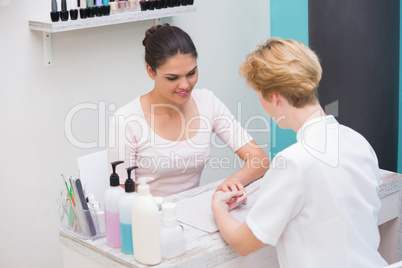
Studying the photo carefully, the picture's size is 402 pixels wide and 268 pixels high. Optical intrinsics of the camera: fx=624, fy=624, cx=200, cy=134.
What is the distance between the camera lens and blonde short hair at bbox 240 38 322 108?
4.67 feet

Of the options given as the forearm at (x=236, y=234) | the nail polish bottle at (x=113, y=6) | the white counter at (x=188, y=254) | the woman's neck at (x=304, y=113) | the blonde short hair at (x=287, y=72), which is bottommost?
the white counter at (x=188, y=254)

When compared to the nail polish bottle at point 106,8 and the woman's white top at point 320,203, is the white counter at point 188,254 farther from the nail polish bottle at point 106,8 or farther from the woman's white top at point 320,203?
the nail polish bottle at point 106,8

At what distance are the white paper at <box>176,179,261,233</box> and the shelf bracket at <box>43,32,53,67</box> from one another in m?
0.93

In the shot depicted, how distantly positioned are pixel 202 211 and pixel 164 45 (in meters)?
0.55

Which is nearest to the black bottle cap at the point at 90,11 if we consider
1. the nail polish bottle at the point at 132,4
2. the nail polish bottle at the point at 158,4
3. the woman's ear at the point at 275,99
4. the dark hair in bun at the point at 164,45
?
the nail polish bottle at the point at 132,4

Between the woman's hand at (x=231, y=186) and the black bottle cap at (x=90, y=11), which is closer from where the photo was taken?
the woman's hand at (x=231, y=186)

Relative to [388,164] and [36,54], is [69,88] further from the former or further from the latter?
[388,164]

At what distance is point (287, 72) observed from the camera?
1420 millimetres

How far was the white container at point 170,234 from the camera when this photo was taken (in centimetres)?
140

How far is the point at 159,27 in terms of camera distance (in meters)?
2.02

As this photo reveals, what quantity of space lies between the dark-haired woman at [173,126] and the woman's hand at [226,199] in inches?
4.4

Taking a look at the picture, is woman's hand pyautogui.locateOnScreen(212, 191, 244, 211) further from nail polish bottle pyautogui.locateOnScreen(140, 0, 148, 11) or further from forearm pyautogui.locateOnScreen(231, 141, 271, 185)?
nail polish bottle pyautogui.locateOnScreen(140, 0, 148, 11)

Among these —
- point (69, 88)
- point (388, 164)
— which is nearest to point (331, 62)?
point (388, 164)

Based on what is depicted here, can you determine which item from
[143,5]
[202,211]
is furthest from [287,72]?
[143,5]
